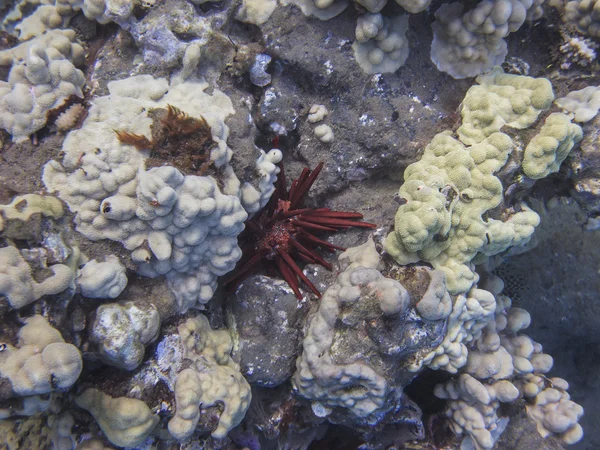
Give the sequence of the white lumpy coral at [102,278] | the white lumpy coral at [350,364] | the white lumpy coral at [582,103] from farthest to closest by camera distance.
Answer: the white lumpy coral at [582,103], the white lumpy coral at [350,364], the white lumpy coral at [102,278]

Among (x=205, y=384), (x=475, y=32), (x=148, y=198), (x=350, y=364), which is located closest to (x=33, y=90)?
(x=148, y=198)

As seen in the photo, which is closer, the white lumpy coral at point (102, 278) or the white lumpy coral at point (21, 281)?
the white lumpy coral at point (21, 281)

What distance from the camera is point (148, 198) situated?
223 centimetres

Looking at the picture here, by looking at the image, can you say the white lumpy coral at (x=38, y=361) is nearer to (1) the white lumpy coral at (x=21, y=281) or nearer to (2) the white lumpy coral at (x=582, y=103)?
(1) the white lumpy coral at (x=21, y=281)

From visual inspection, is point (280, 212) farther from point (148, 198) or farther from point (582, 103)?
point (582, 103)

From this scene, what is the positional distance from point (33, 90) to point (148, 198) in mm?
1210

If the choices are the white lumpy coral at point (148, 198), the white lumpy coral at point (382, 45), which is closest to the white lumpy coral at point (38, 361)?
the white lumpy coral at point (148, 198)

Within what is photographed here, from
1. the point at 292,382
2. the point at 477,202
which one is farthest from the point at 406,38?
the point at 292,382

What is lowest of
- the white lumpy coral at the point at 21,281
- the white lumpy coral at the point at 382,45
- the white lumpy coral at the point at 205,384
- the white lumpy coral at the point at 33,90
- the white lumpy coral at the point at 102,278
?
the white lumpy coral at the point at 205,384

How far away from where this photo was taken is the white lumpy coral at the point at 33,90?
247 cm

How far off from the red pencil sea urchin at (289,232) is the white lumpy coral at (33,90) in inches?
63.0

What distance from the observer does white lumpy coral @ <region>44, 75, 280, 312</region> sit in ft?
7.52

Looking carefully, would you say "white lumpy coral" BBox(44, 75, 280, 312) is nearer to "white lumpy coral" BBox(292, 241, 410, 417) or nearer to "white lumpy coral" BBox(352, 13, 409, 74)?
"white lumpy coral" BBox(292, 241, 410, 417)

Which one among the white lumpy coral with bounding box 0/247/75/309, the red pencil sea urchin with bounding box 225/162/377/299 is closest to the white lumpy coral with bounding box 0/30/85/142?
the white lumpy coral with bounding box 0/247/75/309
